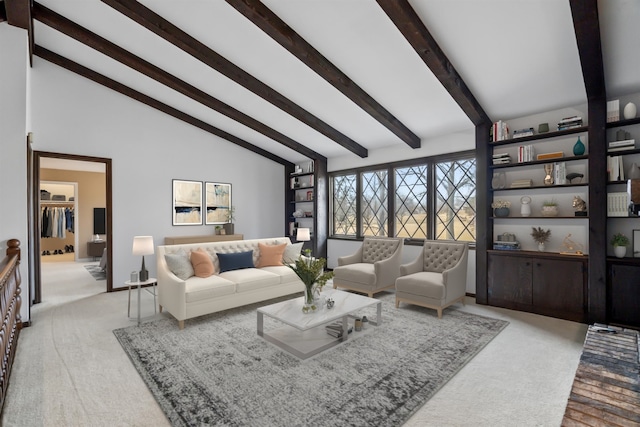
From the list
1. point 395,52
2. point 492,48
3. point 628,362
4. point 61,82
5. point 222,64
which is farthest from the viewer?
point 61,82

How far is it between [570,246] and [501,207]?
0.91 metres

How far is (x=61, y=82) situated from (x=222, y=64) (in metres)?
2.87

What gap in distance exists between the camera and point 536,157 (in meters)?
4.20

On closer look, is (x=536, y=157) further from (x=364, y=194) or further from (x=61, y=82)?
(x=61, y=82)

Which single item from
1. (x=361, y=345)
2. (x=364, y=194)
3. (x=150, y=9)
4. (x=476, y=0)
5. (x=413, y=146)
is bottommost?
(x=361, y=345)

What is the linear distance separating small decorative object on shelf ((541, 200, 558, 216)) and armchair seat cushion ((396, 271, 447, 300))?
1.55 m

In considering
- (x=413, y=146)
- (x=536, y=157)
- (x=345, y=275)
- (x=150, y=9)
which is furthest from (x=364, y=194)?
(x=150, y=9)

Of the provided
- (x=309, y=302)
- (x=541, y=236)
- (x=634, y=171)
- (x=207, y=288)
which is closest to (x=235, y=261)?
(x=207, y=288)

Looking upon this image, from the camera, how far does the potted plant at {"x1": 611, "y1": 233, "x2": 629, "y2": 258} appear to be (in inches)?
137

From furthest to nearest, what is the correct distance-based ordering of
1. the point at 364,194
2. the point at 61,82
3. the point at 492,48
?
1. the point at 364,194
2. the point at 61,82
3. the point at 492,48

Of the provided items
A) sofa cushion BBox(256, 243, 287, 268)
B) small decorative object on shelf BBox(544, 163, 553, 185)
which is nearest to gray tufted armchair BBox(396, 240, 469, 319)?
small decorative object on shelf BBox(544, 163, 553, 185)

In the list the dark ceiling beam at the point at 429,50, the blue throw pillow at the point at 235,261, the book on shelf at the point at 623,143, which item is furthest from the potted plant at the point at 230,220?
the book on shelf at the point at 623,143

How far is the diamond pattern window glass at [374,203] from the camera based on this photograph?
6.20 meters

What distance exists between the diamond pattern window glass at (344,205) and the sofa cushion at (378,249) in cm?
113
